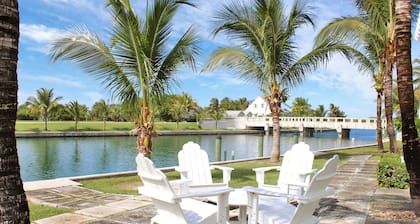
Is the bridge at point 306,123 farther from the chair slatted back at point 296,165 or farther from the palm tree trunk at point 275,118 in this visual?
the chair slatted back at point 296,165

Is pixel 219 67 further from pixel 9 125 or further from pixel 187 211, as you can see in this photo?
pixel 9 125

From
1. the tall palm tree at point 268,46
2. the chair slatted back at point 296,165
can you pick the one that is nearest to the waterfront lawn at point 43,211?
the chair slatted back at point 296,165

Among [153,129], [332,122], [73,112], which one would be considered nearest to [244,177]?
[153,129]

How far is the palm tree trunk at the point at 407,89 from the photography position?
4285 millimetres

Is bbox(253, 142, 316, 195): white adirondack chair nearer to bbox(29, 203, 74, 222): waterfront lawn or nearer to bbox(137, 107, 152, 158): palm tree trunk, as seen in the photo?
bbox(29, 203, 74, 222): waterfront lawn

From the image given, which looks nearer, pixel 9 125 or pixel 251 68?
pixel 9 125

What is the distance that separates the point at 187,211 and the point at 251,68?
27.1 ft

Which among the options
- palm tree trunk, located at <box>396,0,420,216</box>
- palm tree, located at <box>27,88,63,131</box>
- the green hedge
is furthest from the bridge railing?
palm tree trunk, located at <box>396,0,420,216</box>

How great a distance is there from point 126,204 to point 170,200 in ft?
7.61

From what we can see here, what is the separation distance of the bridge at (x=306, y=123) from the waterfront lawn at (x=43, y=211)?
38329 mm

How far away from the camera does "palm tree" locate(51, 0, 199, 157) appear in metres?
6.65

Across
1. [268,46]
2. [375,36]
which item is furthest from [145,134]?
[375,36]

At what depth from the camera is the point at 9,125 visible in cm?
195

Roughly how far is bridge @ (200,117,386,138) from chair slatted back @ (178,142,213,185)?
1463 inches
